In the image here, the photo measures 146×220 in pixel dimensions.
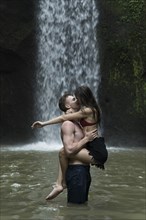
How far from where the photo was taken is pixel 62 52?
62.1 ft

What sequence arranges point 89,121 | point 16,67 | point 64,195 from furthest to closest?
→ point 16,67 < point 64,195 < point 89,121

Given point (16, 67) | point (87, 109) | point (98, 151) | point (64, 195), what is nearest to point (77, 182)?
point (98, 151)

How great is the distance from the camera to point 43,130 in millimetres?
18578

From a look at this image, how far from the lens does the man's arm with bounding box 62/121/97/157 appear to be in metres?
5.01

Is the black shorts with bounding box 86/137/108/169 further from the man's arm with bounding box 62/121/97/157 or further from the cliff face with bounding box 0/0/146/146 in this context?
the cliff face with bounding box 0/0/146/146

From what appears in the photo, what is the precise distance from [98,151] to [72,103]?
580 mm

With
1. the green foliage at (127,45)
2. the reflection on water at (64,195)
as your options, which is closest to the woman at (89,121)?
the reflection on water at (64,195)

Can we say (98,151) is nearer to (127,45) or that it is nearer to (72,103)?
(72,103)

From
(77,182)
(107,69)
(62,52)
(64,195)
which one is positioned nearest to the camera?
(77,182)

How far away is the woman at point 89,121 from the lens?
504 cm

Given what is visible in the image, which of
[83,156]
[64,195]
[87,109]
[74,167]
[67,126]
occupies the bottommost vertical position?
[64,195]

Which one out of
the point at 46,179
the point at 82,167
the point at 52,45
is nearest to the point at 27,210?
the point at 82,167

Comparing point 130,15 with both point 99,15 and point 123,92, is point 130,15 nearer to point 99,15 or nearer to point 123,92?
point 99,15

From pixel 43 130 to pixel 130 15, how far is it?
523 centimetres
